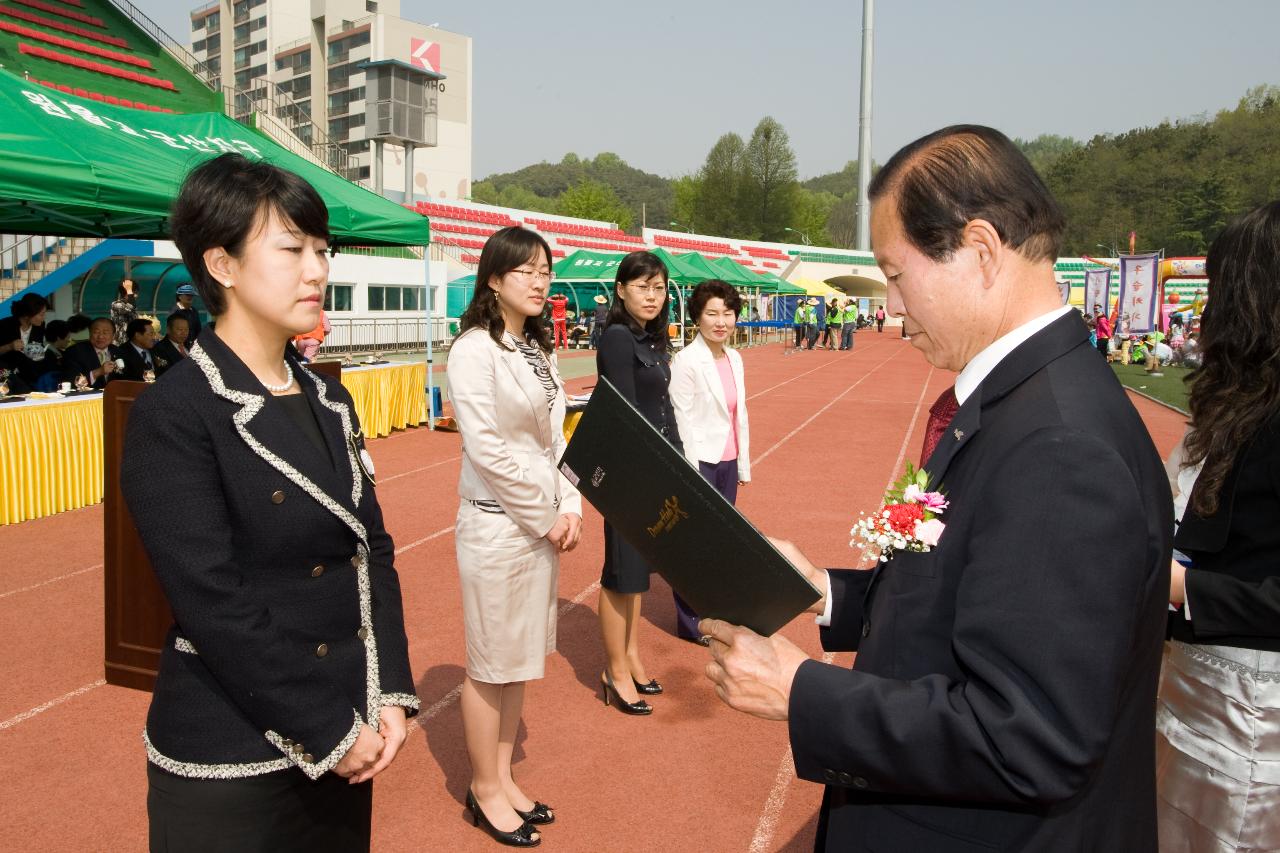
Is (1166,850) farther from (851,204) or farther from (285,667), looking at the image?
(851,204)

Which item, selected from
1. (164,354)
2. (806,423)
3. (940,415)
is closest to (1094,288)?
(806,423)

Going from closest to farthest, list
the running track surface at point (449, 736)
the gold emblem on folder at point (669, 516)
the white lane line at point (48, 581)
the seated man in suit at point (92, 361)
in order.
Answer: the gold emblem on folder at point (669, 516) → the running track surface at point (449, 736) → the white lane line at point (48, 581) → the seated man in suit at point (92, 361)

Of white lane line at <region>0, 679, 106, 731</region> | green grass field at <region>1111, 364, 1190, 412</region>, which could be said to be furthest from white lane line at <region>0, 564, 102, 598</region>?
green grass field at <region>1111, 364, 1190, 412</region>

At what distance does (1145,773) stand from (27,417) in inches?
324

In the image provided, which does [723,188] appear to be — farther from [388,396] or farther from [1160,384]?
[388,396]

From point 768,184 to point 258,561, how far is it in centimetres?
8688

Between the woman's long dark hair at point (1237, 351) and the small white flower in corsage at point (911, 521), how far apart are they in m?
1.10

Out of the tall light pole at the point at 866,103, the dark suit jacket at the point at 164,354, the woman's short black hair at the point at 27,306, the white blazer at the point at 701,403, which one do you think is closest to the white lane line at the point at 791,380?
the dark suit jacket at the point at 164,354

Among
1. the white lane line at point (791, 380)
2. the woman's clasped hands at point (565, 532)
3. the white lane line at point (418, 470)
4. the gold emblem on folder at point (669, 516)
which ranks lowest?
the white lane line at point (418, 470)

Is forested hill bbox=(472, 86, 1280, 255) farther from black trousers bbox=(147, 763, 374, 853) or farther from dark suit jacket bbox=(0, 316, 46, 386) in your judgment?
black trousers bbox=(147, 763, 374, 853)

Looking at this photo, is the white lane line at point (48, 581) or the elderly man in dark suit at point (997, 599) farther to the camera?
the white lane line at point (48, 581)

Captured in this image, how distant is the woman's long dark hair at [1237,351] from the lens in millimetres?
2029

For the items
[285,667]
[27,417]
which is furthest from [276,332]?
[27,417]

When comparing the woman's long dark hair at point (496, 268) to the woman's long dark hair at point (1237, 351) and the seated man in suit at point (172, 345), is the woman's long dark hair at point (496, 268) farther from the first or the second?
the seated man in suit at point (172, 345)
